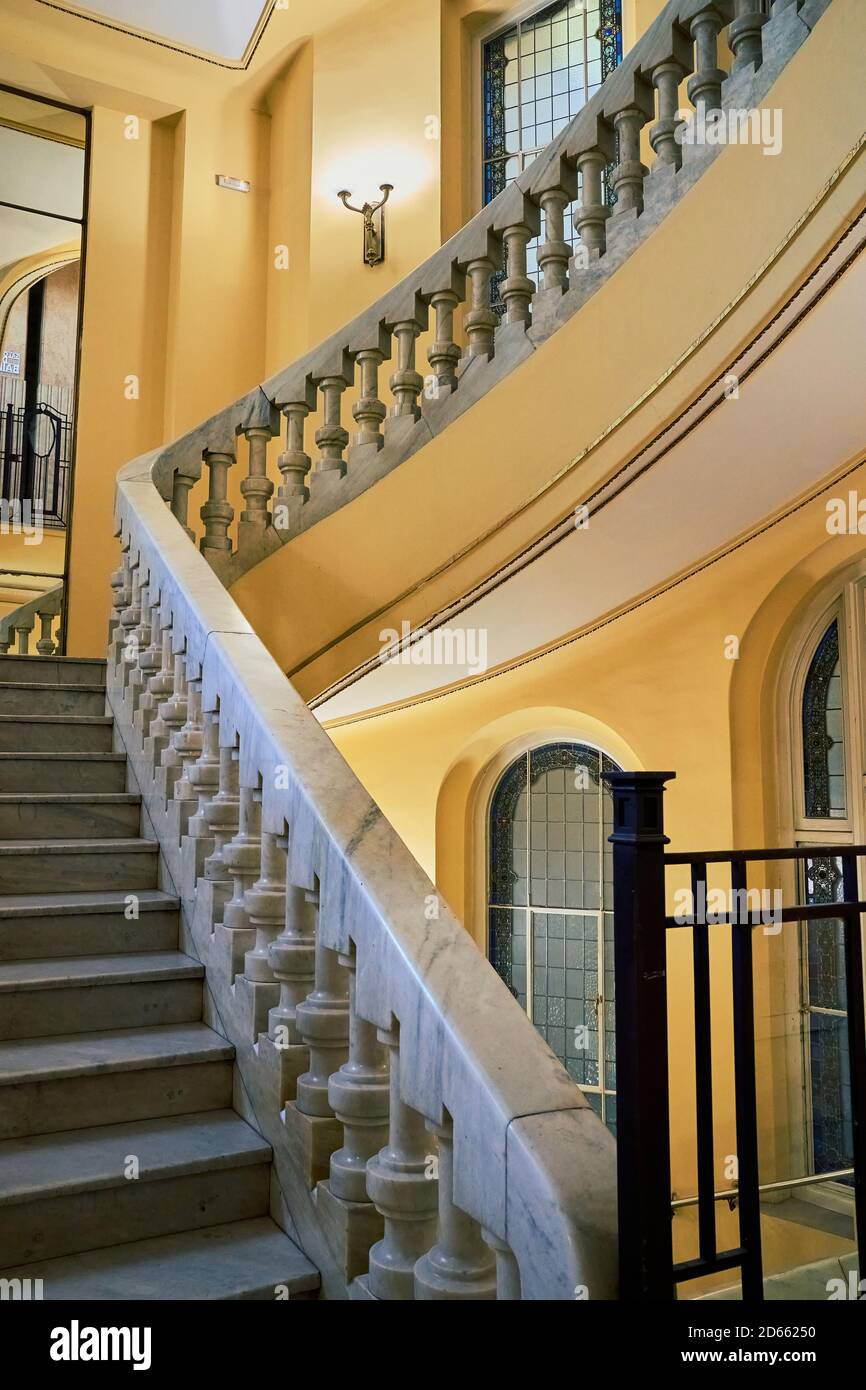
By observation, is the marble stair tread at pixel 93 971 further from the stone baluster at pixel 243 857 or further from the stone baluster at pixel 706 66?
the stone baluster at pixel 706 66

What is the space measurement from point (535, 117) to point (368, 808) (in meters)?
6.73

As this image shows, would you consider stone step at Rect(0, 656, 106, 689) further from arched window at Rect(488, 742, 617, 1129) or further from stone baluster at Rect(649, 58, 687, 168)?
arched window at Rect(488, 742, 617, 1129)

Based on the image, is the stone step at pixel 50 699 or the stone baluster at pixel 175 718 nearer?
the stone baluster at pixel 175 718

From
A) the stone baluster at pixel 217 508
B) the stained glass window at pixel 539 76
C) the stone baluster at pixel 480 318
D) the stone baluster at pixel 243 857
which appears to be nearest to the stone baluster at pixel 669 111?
the stone baluster at pixel 480 318

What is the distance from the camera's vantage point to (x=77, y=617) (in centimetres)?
693

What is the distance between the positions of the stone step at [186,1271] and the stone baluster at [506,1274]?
2.17 ft

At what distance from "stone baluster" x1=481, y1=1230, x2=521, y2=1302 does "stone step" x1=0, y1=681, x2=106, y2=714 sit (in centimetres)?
315

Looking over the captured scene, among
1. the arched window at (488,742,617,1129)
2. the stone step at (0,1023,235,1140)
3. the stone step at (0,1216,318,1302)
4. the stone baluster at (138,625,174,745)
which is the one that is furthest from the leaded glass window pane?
the stone step at (0,1216,318,1302)

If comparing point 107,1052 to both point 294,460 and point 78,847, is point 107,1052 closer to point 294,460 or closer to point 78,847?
point 78,847

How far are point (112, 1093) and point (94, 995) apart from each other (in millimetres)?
330

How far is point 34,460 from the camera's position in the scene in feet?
40.0

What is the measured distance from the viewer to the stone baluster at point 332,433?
14.8 feet

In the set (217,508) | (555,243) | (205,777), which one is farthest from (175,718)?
(555,243)

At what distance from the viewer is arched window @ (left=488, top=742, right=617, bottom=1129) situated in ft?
22.3
